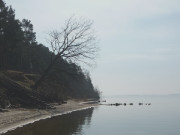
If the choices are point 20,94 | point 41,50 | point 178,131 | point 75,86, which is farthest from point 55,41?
point 75,86

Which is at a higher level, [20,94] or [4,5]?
[4,5]

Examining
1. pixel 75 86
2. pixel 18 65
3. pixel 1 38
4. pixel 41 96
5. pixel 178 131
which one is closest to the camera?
pixel 178 131

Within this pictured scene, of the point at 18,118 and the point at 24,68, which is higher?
the point at 24,68

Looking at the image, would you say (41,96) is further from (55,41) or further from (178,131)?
(178,131)

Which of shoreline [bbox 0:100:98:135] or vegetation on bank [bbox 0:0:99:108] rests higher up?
vegetation on bank [bbox 0:0:99:108]

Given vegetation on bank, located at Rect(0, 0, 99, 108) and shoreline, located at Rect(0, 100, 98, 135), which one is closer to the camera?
shoreline, located at Rect(0, 100, 98, 135)

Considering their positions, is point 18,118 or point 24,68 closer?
point 18,118

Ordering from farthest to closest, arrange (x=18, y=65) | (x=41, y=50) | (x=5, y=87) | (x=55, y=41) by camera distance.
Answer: (x=41, y=50)
(x=18, y=65)
(x=55, y=41)
(x=5, y=87)

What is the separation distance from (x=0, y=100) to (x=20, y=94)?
877 centimetres

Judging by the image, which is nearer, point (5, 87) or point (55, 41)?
point (5, 87)

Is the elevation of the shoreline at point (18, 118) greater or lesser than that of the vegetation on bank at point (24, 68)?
lesser

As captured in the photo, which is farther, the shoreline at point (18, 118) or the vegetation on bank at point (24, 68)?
the vegetation on bank at point (24, 68)

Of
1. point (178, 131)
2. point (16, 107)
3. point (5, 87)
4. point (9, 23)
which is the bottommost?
point (178, 131)

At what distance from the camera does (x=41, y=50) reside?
4390 inches
